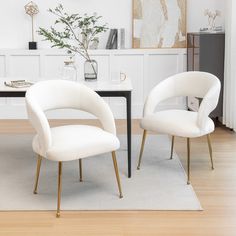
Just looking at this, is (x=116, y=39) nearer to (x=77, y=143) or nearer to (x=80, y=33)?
(x=80, y=33)

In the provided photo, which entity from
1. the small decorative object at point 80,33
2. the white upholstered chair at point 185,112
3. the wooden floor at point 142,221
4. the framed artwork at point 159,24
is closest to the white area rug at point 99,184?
the wooden floor at point 142,221

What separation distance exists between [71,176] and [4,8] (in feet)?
10.0

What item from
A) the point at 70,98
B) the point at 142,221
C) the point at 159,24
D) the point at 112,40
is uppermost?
the point at 159,24

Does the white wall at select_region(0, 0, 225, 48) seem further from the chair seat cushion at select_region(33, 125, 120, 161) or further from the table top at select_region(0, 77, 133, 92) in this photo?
the chair seat cushion at select_region(33, 125, 120, 161)

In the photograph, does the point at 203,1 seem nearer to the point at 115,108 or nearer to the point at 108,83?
the point at 115,108

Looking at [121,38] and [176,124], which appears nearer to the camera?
[176,124]

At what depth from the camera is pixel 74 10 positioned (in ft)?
21.7

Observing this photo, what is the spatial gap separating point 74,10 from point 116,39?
2.06 feet

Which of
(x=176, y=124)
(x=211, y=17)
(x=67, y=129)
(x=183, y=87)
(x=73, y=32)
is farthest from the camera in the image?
(x=211, y=17)

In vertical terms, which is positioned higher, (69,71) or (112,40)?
(112,40)

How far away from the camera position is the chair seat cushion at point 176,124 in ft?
13.7

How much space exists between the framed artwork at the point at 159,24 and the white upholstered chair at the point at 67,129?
9.16ft

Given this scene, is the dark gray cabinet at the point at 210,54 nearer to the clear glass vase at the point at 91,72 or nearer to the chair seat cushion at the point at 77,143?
the clear glass vase at the point at 91,72

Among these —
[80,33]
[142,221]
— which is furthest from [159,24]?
[142,221]
